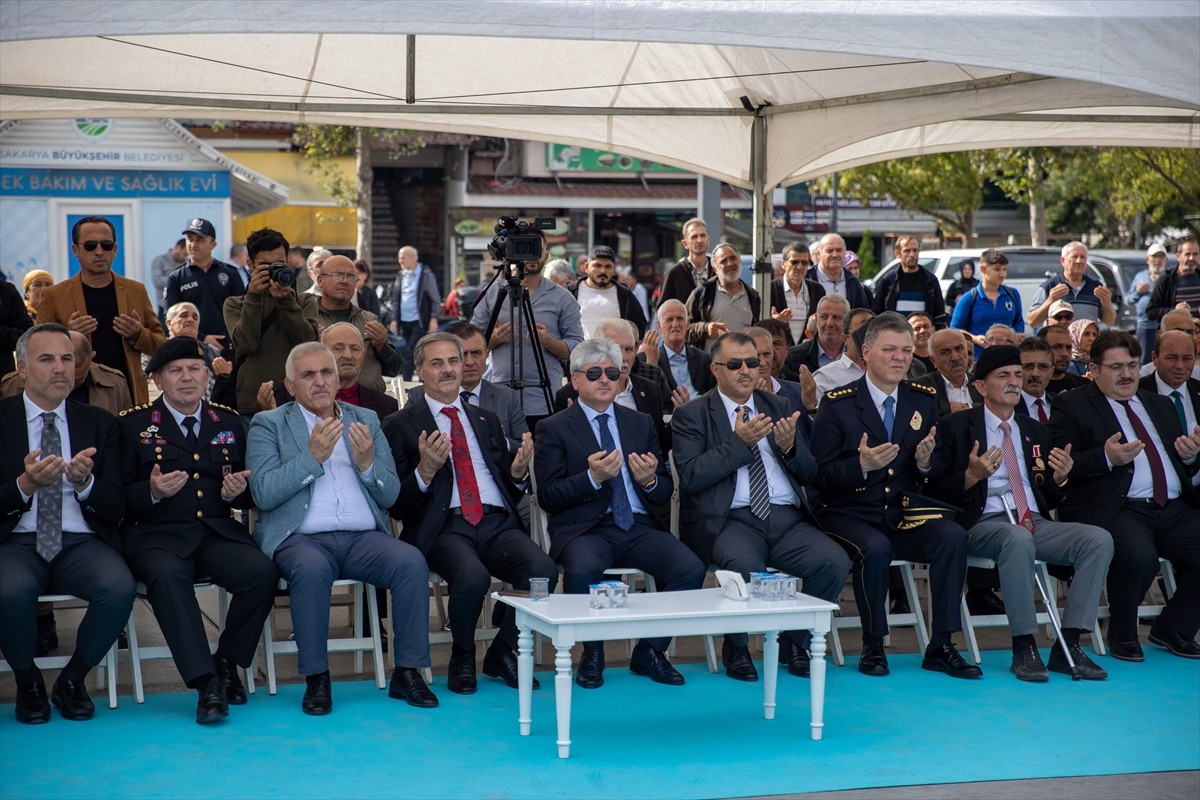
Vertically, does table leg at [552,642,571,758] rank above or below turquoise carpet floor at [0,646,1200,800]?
above

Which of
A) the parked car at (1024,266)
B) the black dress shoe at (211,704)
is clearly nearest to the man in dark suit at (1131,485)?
the black dress shoe at (211,704)

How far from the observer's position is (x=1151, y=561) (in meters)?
6.35

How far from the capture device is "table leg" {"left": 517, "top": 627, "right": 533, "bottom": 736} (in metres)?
5.01

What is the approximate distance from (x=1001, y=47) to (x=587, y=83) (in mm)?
3740

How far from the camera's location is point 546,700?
560 centimetres

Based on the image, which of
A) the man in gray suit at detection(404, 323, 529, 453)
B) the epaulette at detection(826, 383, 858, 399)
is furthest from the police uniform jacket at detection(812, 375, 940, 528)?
the man in gray suit at detection(404, 323, 529, 453)

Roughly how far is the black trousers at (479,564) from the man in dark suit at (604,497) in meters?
0.16

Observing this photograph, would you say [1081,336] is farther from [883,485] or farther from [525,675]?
[525,675]

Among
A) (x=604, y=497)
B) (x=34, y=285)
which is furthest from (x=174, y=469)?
(x=34, y=285)

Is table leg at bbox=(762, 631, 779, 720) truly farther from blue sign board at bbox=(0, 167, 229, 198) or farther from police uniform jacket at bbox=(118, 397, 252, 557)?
blue sign board at bbox=(0, 167, 229, 198)

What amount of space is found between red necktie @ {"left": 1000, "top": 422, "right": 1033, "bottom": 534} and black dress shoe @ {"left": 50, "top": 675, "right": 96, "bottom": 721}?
4.19m

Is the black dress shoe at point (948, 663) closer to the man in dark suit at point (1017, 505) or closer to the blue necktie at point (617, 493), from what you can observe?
the man in dark suit at point (1017, 505)

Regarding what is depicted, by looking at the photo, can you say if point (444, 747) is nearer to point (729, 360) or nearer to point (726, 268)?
point (729, 360)

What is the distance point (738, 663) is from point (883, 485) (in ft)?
3.58
